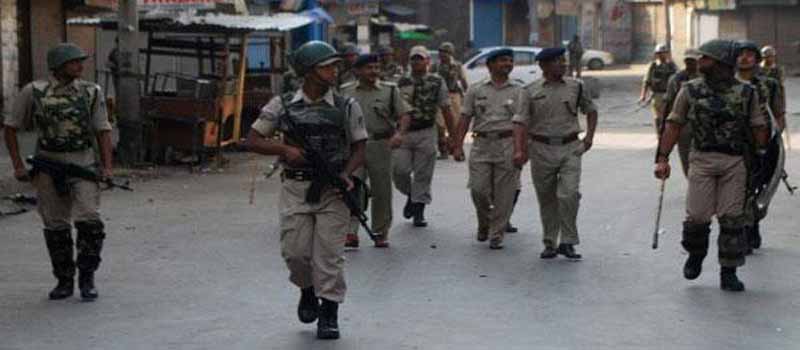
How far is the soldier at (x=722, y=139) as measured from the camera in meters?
9.78

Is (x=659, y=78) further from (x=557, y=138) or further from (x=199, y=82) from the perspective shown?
(x=557, y=138)

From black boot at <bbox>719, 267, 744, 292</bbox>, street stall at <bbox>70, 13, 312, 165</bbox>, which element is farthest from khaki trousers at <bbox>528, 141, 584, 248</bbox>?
street stall at <bbox>70, 13, 312, 165</bbox>

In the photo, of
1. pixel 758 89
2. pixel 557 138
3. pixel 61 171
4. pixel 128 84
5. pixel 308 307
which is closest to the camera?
pixel 308 307

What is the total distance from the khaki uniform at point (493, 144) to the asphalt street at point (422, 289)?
0.39 meters

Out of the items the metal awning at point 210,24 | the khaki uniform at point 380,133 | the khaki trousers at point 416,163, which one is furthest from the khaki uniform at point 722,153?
the metal awning at point 210,24

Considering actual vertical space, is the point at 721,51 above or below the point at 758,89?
above

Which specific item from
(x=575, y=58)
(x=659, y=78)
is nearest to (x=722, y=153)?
(x=659, y=78)

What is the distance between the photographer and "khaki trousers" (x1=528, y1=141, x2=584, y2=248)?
37.9 feet

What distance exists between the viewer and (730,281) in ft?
32.5

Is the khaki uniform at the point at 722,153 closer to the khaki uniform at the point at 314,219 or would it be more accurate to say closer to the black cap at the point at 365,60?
the khaki uniform at the point at 314,219

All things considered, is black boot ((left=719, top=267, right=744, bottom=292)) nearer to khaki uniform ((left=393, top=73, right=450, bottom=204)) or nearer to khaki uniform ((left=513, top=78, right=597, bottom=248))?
khaki uniform ((left=513, top=78, right=597, bottom=248))

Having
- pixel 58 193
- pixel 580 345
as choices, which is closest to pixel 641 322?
pixel 580 345

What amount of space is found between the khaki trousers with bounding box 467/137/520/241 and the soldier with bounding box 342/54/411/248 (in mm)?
663

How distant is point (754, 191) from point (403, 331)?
3.12m
